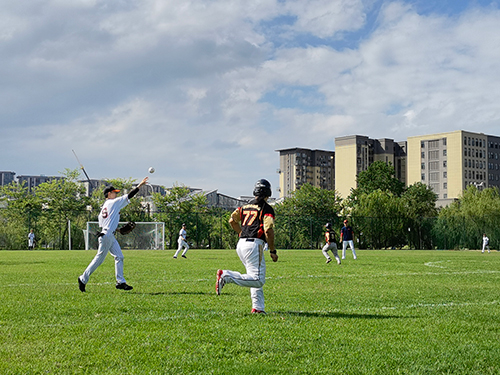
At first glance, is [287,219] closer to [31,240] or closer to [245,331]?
[31,240]

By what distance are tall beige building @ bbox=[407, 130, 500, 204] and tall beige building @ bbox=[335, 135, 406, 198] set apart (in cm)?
1182

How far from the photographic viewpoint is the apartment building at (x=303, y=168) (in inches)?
A: 6855

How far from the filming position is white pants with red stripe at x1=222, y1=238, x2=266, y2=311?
332 inches

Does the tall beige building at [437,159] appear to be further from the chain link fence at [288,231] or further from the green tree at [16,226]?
the green tree at [16,226]

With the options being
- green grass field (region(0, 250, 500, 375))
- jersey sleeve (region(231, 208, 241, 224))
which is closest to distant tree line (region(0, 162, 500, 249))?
green grass field (region(0, 250, 500, 375))

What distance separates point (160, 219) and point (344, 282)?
43.6 meters

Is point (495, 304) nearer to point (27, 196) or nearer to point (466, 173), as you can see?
point (27, 196)

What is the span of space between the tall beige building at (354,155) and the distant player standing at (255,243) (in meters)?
141

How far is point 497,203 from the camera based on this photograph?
219 feet

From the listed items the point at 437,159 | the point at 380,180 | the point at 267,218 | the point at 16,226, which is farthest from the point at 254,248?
the point at 437,159

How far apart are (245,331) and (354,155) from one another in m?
147

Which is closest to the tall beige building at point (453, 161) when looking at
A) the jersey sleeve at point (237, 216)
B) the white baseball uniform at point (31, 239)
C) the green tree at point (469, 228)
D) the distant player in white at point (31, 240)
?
the green tree at point (469, 228)

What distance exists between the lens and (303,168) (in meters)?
175

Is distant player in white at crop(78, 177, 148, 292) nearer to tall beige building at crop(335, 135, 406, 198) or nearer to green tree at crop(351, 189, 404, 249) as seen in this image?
green tree at crop(351, 189, 404, 249)
